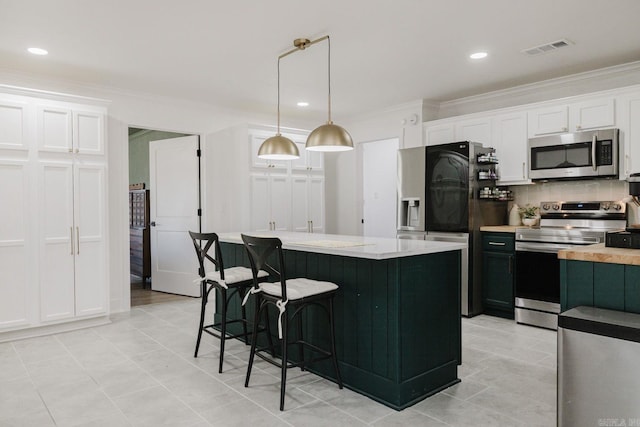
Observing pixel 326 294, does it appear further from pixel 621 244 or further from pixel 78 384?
pixel 78 384

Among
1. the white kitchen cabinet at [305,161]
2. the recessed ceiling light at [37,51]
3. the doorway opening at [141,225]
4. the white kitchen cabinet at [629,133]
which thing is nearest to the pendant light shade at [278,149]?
the white kitchen cabinet at [305,161]

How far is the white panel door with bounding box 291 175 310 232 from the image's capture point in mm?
5898

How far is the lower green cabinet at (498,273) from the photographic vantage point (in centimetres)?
438

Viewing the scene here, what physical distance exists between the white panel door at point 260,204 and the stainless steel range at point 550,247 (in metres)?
2.99

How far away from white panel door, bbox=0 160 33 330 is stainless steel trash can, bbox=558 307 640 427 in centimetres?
430

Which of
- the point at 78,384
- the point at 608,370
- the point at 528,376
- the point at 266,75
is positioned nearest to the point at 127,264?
the point at 78,384

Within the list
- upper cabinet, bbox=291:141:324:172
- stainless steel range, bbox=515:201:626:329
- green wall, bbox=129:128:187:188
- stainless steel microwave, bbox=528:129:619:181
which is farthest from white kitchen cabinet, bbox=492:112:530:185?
green wall, bbox=129:128:187:188

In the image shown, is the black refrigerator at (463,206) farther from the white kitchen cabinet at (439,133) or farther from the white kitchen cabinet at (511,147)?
the white kitchen cabinet at (439,133)

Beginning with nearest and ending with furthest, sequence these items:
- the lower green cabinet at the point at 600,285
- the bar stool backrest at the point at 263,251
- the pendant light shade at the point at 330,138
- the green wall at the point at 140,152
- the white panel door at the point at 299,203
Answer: the lower green cabinet at the point at 600,285
the bar stool backrest at the point at 263,251
the pendant light shade at the point at 330,138
the white panel door at the point at 299,203
the green wall at the point at 140,152

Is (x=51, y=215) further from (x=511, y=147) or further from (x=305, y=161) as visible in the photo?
(x=511, y=147)

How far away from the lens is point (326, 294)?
105 inches

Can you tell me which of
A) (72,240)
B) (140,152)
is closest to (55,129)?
(72,240)

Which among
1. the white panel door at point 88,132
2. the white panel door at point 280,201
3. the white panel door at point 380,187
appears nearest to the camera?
the white panel door at point 88,132

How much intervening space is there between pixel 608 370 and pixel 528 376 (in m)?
1.20
